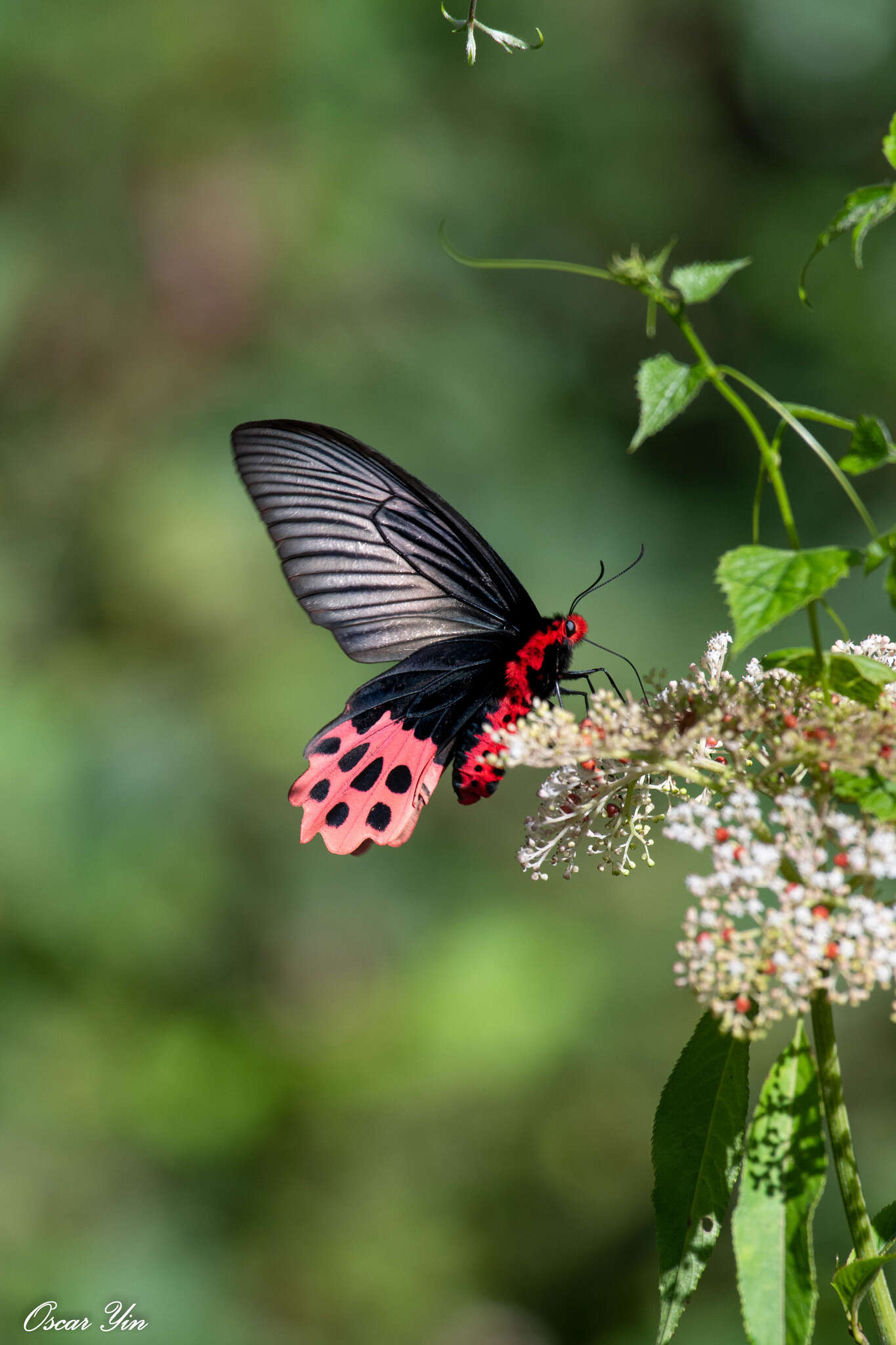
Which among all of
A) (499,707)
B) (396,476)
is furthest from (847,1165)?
(396,476)

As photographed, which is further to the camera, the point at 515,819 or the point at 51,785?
the point at 515,819

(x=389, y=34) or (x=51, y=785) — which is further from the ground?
(x=389, y=34)

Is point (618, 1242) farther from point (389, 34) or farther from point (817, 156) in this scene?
point (389, 34)

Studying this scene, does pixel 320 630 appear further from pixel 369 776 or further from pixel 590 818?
pixel 590 818

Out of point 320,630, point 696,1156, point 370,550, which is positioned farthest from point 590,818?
point 320,630

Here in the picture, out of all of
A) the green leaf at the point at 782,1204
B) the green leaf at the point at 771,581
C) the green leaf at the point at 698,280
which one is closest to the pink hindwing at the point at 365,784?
the green leaf at the point at 782,1204

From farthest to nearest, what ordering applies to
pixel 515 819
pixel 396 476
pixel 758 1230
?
pixel 515 819 → pixel 396 476 → pixel 758 1230
